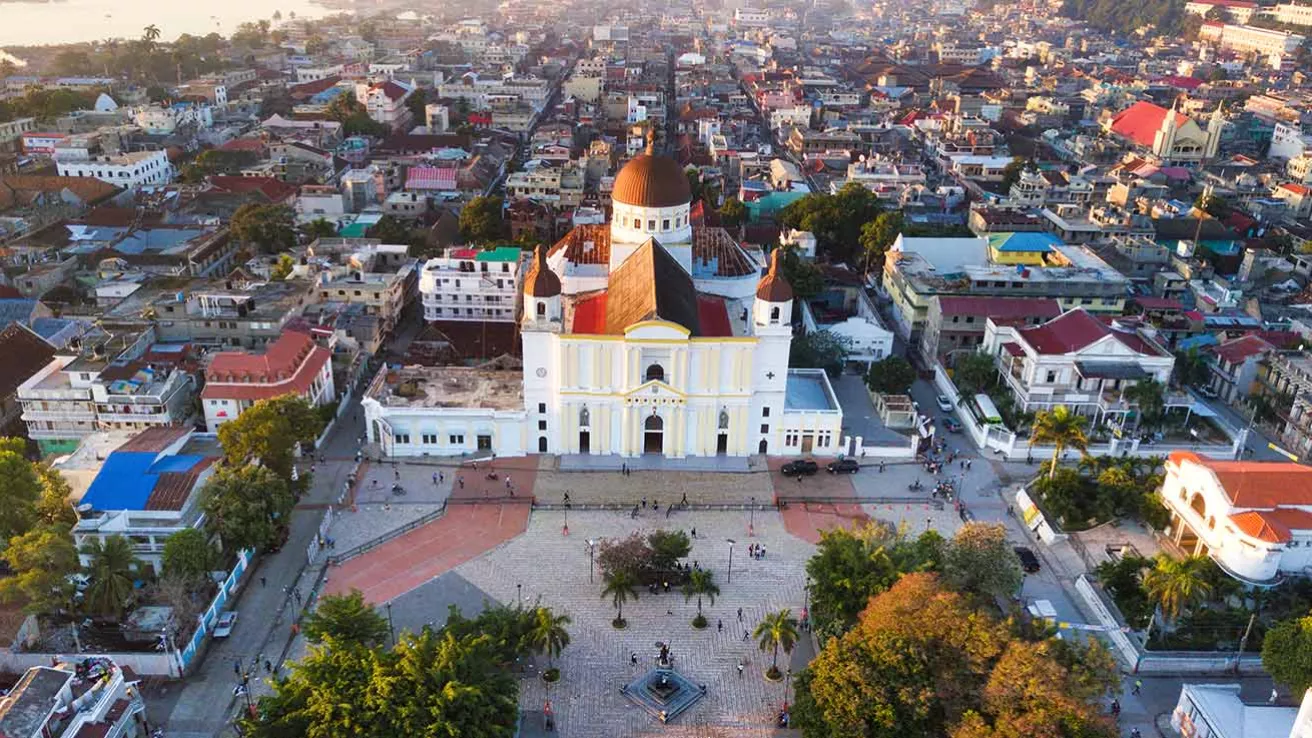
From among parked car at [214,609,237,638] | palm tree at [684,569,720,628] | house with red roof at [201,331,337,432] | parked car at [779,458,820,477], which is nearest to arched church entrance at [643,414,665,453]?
parked car at [779,458,820,477]

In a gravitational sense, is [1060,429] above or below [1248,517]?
above

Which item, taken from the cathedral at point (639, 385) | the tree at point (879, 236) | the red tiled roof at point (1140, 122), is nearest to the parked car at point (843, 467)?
the cathedral at point (639, 385)

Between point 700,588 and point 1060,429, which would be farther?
point 1060,429

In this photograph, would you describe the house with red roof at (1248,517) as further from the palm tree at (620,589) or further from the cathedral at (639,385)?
the palm tree at (620,589)

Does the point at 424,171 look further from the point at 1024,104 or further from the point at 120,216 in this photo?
the point at 1024,104

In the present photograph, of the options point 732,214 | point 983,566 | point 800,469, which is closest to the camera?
point 983,566

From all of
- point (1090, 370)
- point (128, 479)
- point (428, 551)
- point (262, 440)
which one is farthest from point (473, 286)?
point (1090, 370)

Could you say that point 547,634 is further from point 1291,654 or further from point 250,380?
point 1291,654

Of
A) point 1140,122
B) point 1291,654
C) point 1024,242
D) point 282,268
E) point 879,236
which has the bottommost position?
point 1291,654
